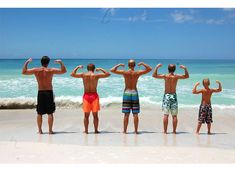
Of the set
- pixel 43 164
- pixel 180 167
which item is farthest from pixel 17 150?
pixel 180 167

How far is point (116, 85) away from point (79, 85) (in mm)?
1632

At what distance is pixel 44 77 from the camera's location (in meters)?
7.34

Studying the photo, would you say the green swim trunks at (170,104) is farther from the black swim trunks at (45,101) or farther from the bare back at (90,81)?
the black swim trunks at (45,101)

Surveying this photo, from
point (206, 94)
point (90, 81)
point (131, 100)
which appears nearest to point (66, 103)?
point (90, 81)

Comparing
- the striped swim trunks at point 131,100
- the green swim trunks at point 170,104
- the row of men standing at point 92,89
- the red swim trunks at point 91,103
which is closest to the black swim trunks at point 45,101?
the row of men standing at point 92,89

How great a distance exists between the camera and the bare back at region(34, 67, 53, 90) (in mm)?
7337

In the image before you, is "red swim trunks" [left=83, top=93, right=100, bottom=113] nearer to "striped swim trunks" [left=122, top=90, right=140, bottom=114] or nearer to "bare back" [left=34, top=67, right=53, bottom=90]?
"striped swim trunks" [left=122, top=90, right=140, bottom=114]

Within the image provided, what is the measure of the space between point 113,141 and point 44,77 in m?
1.78

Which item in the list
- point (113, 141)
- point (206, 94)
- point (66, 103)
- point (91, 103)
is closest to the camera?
point (113, 141)

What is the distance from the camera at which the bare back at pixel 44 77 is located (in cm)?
734

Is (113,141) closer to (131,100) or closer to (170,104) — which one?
(131,100)
